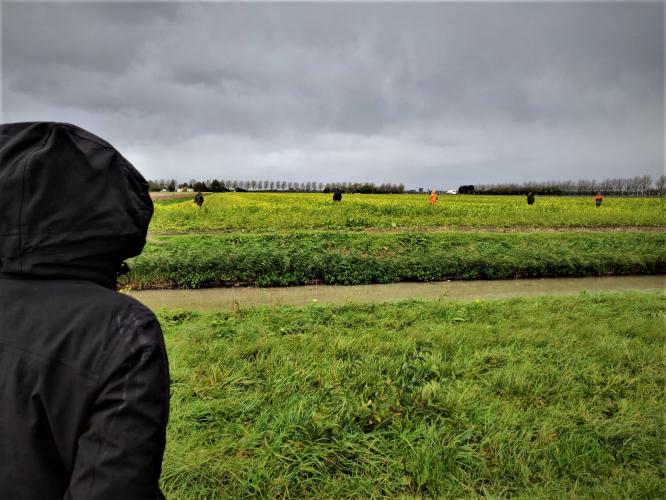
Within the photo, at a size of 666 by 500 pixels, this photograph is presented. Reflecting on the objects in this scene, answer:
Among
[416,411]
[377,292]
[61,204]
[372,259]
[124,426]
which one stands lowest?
[377,292]

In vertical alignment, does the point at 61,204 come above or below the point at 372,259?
above

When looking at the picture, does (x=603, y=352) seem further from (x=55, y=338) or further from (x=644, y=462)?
(x=55, y=338)

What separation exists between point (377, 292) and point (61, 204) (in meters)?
8.46

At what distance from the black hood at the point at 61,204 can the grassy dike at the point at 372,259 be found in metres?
8.45

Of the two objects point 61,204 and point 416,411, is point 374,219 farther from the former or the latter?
point 61,204

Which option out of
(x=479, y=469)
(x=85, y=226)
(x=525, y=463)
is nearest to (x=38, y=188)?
(x=85, y=226)

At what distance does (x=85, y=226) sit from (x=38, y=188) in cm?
14

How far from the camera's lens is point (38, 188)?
3.25 ft

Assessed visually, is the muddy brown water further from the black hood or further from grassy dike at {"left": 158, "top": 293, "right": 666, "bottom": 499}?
the black hood

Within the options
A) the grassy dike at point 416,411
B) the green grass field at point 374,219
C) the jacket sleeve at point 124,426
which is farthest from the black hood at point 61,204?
the green grass field at point 374,219

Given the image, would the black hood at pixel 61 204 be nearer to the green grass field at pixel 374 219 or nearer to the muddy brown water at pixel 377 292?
the muddy brown water at pixel 377 292

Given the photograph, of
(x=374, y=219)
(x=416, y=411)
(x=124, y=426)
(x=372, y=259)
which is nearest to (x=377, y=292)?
(x=372, y=259)

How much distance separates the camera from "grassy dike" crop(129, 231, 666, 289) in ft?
31.0

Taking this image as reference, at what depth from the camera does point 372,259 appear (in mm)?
10461
